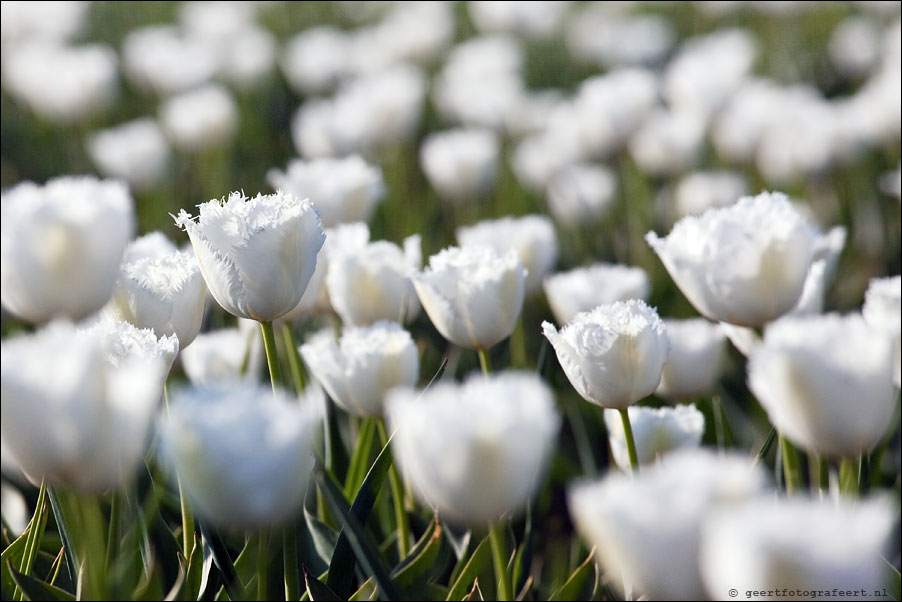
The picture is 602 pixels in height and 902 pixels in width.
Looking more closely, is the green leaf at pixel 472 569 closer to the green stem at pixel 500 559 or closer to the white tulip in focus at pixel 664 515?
the green stem at pixel 500 559

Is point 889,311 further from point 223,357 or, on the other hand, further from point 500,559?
point 223,357

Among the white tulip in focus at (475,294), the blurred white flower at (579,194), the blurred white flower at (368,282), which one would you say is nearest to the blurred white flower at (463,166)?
the blurred white flower at (579,194)

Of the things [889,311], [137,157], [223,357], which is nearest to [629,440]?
[889,311]

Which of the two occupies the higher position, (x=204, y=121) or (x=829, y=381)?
(x=204, y=121)

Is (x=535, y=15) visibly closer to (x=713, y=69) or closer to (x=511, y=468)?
(x=713, y=69)

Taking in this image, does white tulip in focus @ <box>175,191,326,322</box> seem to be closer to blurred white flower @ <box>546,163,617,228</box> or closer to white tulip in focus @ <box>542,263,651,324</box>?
white tulip in focus @ <box>542,263,651,324</box>
